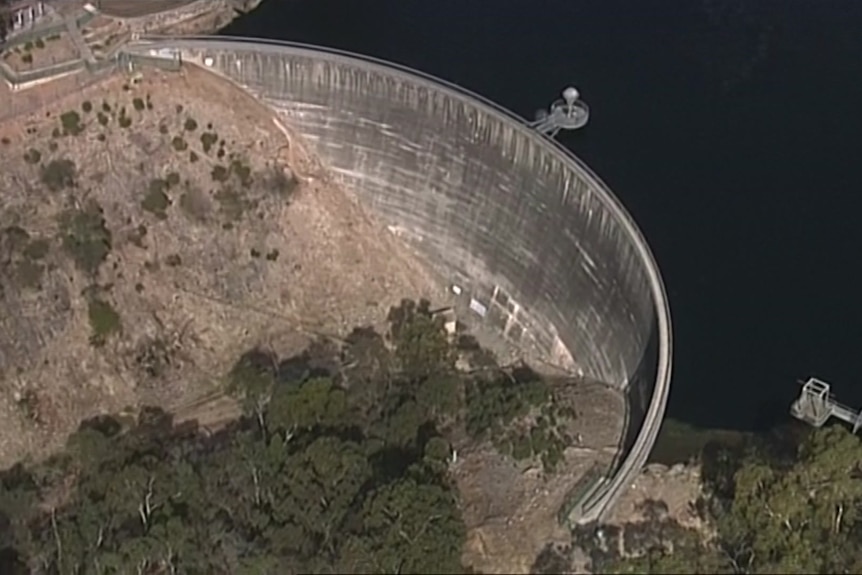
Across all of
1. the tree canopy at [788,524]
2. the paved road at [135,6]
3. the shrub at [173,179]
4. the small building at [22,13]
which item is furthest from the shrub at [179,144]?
the tree canopy at [788,524]

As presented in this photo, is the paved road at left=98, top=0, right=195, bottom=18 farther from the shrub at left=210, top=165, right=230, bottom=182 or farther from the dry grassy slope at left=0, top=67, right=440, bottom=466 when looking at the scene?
the shrub at left=210, top=165, right=230, bottom=182

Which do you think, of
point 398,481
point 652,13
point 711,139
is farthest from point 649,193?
point 398,481

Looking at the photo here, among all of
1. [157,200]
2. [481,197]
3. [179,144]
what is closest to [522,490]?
[481,197]

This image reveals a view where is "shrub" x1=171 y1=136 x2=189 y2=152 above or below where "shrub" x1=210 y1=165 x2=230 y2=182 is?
above

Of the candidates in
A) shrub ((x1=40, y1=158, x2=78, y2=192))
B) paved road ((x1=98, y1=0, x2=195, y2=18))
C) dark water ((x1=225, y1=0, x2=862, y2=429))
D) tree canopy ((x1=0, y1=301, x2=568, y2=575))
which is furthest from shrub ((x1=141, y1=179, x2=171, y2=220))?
dark water ((x1=225, y1=0, x2=862, y2=429))

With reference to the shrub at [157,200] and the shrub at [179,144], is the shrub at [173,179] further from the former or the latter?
the shrub at [179,144]

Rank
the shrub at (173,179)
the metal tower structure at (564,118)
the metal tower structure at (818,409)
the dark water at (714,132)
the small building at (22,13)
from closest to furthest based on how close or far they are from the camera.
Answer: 1. the metal tower structure at (818,409)
2. the dark water at (714,132)
3. the shrub at (173,179)
4. the metal tower structure at (564,118)
5. the small building at (22,13)

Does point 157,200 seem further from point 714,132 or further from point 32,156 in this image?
point 714,132
